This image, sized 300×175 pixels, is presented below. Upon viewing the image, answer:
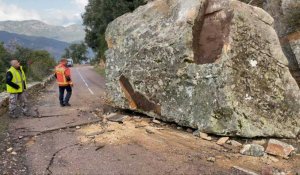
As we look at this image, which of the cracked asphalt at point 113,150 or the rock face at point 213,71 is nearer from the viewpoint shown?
the cracked asphalt at point 113,150

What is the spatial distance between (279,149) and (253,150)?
0.49m

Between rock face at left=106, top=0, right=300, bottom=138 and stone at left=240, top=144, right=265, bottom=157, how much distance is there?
51cm

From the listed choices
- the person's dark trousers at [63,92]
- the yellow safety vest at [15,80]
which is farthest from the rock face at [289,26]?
the yellow safety vest at [15,80]

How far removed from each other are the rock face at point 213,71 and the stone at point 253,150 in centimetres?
51

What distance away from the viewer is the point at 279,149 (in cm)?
697

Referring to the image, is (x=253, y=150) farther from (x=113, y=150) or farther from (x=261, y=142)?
(x=113, y=150)

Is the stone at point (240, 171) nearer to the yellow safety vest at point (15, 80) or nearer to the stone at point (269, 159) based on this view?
the stone at point (269, 159)

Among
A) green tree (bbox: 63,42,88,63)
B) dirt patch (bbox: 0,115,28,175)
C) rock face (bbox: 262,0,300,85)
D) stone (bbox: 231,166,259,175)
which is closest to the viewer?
stone (bbox: 231,166,259,175)

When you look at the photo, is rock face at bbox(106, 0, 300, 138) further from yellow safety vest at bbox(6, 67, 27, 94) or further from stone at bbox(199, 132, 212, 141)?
yellow safety vest at bbox(6, 67, 27, 94)

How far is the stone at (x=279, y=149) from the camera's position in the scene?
6.92 metres

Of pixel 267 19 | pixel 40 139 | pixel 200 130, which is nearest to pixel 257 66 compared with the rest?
pixel 267 19

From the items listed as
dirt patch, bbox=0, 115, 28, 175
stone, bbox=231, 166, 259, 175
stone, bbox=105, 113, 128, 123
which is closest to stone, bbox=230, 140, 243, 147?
stone, bbox=231, 166, 259, 175

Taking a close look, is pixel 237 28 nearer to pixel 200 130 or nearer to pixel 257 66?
pixel 257 66

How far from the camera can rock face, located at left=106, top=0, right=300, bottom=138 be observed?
7.78 metres
